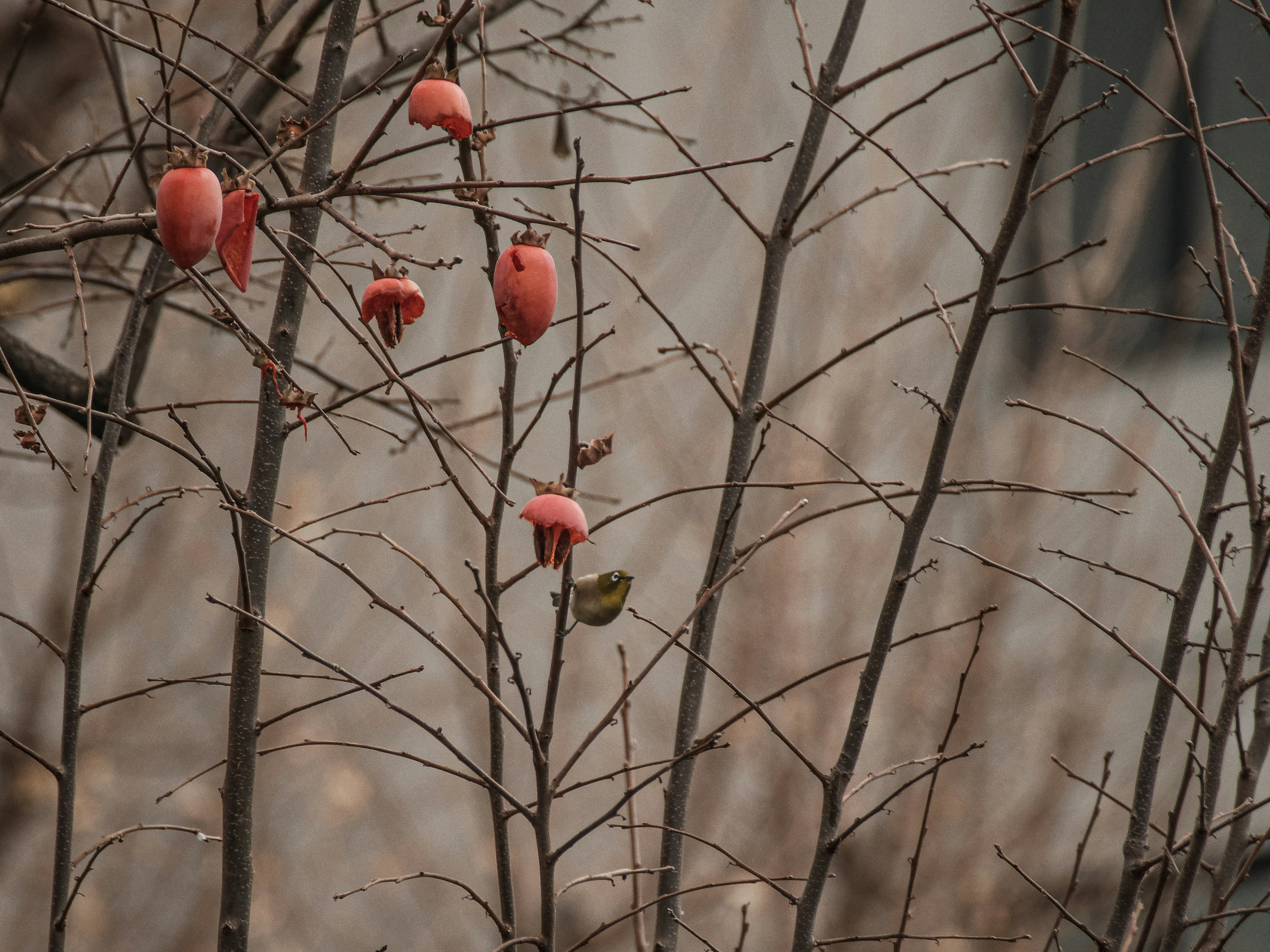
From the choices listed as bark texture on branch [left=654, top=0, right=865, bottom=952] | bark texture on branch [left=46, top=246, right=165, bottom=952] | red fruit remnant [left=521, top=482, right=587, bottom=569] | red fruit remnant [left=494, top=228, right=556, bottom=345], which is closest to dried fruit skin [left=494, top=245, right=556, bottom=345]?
red fruit remnant [left=494, top=228, right=556, bottom=345]

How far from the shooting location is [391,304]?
71cm

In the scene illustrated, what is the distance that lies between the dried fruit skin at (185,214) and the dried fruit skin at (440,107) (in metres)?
0.16

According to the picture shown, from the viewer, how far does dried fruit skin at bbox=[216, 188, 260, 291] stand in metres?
0.59

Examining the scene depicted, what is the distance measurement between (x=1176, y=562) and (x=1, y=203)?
2670mm

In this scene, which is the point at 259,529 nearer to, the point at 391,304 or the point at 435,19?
the point at 391,304

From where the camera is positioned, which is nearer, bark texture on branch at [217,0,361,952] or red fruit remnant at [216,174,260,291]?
red fruit remnant at [216,174,260,291]

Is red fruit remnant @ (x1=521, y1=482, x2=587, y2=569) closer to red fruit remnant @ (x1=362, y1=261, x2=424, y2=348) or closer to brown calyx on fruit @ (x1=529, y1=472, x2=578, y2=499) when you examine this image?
brown calyx on fruit @ (x1=529, y1=472, x2=578, y2=499)

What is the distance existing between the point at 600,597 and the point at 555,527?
0.08 metres

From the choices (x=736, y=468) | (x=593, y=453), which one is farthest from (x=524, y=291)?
(x=736, y=468)

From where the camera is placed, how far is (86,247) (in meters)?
1.80

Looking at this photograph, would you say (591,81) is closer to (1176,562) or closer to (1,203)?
(1,203)

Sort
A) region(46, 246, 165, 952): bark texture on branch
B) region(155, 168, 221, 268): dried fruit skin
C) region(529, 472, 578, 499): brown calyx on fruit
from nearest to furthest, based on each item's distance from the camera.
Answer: region(155, 168, 221, 268): dried fruit skin
region(529, 472, 578, 499): brown calyx on fruit
region(46, 246, 165, 952): bark texture on branch

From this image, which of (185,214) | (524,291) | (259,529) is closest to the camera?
(185,214)

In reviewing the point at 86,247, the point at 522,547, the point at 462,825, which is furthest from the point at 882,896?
the point at 86,247
